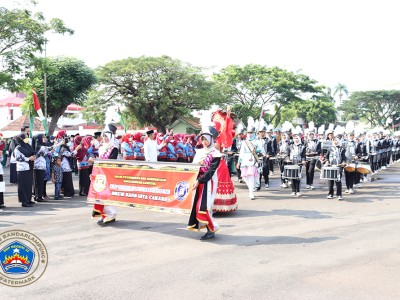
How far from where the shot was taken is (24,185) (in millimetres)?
10500

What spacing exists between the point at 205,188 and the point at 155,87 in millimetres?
29107

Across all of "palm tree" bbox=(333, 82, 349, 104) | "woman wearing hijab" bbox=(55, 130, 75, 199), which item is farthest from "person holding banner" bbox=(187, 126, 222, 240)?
"palm tree" bbox=(333, 82, 349, 104)

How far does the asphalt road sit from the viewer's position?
4.74 metres

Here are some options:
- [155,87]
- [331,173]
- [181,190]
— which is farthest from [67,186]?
[155,87]

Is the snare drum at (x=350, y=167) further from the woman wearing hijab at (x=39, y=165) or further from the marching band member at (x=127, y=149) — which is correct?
the woman wearing hijab at (x=39, y=165)

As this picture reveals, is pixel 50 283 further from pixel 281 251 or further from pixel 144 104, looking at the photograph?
pixel 144 104

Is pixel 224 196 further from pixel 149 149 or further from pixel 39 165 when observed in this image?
pixel 39 165

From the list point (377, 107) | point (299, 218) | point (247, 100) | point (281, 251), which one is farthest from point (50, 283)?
point (377, 107)

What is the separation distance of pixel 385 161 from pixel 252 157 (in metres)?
14.3

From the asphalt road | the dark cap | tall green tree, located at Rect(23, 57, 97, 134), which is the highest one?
tall green tree, located at Rect(23, 57, 97, 134)

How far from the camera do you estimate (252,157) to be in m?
11.6

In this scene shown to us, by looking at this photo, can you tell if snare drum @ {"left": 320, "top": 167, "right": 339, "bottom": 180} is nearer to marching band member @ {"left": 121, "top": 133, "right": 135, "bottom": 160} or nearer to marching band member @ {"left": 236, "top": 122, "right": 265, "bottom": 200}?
marching band member @ {"left": 236, "top": 122, "right": 265, "bottom": 200}

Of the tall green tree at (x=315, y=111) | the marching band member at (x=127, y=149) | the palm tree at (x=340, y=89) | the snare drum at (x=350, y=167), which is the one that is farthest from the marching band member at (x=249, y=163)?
the palm tree at (x=340, y=89)

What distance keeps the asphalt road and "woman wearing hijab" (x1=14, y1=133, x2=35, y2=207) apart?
0.64 meters
